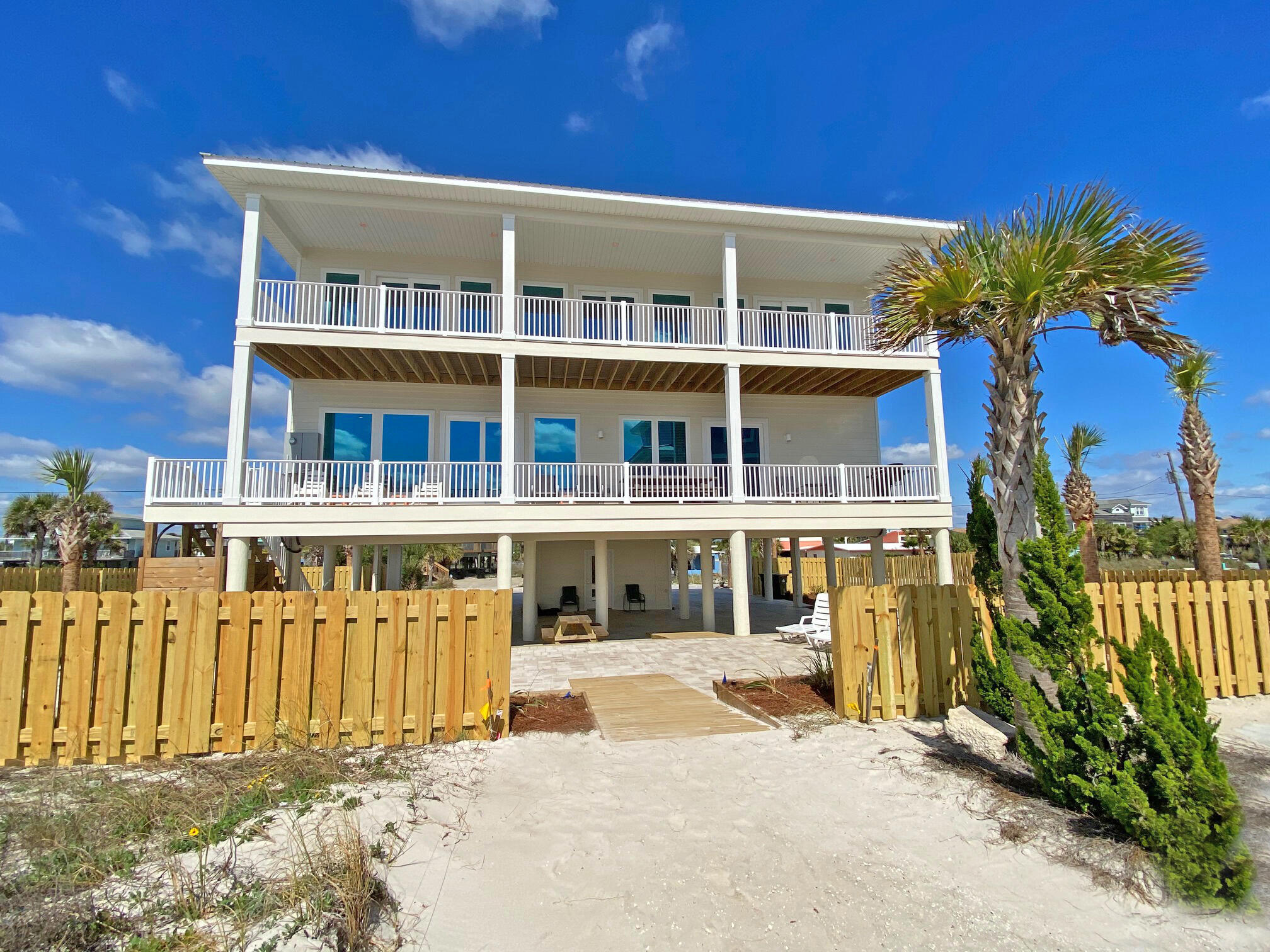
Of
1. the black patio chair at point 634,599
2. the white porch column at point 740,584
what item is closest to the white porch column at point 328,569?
the black patio chair at point 634,599

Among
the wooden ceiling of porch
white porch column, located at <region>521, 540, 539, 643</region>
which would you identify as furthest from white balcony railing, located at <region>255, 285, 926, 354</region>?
white porch column, located at <region>521, 540, 539, 643</region>

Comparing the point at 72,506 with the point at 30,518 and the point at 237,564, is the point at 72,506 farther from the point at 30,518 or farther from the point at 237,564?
the point at 30,518

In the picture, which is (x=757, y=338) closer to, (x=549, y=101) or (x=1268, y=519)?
(x=549, y=101)

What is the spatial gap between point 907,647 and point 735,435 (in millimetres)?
8181

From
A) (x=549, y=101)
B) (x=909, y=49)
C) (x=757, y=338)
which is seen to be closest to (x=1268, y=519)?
(x=757, y=338)

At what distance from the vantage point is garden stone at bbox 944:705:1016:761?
518 centimetres

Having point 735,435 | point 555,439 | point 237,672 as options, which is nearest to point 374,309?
point 555,439

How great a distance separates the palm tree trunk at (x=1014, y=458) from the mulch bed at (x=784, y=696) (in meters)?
2.65

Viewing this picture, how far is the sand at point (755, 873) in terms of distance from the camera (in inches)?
114

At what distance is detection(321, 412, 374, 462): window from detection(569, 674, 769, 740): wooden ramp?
9.44 m

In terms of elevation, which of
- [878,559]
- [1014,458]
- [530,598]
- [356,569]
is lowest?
[530,598]

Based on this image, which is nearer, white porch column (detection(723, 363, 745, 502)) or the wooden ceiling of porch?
the wooden ceiling of porch

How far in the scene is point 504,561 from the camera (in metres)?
12.9

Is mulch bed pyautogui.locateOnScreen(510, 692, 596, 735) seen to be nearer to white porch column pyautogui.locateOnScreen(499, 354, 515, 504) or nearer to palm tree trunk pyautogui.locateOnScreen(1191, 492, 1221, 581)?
white porch column pyautogui.locateOnScreen(499, 354, 515, 504)
